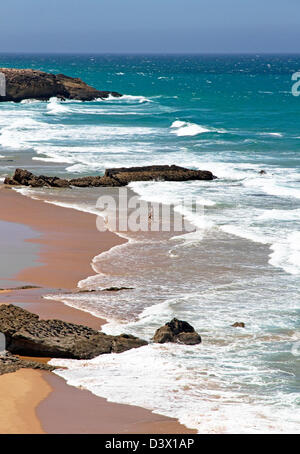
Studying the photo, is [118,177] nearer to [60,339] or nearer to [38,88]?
[60,339]

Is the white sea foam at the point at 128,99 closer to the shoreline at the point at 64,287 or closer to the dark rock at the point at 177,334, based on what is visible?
the shoreline at the point at 64,287

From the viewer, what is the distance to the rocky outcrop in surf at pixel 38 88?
90125 mm

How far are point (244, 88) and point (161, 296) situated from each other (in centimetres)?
10096

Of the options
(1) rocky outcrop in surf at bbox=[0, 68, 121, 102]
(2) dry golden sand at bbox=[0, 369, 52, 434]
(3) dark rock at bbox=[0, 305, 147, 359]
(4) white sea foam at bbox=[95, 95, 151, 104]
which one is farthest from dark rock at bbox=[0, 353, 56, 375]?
(4) white sea foam at bbox=[95, 95, 151, 104]

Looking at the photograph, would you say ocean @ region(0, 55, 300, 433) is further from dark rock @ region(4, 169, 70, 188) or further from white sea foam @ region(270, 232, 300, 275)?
dark rock @ region(4, 169, 70, 188)

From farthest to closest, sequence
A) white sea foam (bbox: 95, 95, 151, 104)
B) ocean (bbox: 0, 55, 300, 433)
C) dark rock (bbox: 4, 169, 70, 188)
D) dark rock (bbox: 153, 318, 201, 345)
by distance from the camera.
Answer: white sea foam (bbox: 95, 95, 151, 104)
dark rock (bbox: 4, 169, 70, 188)
dark rock (bbox: 153, 318, 201, 345)
ocean (bbox: 0, 55, 300, 433)

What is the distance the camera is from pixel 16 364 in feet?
43.7

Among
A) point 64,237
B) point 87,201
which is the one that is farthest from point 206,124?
point 64,237

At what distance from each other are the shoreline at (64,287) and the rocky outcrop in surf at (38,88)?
58.6m

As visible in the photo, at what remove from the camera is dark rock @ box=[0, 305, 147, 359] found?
1395cm

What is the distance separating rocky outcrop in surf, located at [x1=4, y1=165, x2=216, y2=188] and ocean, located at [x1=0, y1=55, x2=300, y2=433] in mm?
598

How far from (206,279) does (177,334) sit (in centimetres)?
502

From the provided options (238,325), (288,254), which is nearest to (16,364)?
(238,325)
